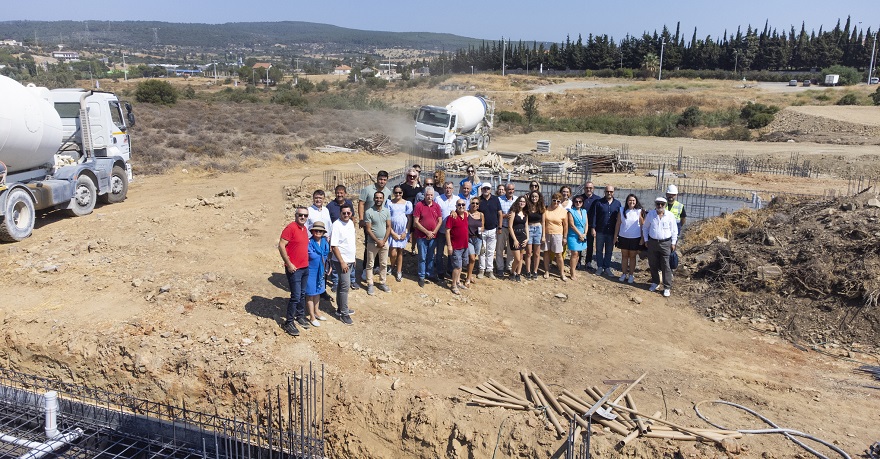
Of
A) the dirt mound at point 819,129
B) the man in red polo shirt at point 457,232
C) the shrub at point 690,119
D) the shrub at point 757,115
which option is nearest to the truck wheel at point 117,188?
the man in red polo shirt at point 457,232

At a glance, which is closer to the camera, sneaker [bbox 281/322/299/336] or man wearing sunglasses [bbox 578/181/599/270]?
sneaker [bbox 281/322/299/336]

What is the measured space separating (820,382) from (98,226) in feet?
40.9

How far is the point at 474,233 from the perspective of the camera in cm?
977

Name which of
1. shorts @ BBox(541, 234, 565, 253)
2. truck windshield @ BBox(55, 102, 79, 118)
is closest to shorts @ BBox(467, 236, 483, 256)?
shorts @ BBox(541, 234, 565, 253)

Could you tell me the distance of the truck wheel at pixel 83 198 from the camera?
1411 cm

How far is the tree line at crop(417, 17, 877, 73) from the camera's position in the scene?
73875 millimetres

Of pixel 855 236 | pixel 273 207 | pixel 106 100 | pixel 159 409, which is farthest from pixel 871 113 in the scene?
pixel 159 409

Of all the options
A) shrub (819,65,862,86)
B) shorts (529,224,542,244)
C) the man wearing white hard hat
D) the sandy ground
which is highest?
shrub (819,65,862,86)

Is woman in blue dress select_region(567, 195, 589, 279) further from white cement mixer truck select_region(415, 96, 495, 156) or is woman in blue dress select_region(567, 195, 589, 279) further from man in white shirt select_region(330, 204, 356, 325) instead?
white cement mixer truck select_region(415, 96, 495, 156)

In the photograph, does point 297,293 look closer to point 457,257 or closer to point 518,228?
point 457,257

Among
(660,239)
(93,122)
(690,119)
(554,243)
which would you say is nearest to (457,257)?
(554,243)

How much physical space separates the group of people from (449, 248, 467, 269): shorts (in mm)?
17

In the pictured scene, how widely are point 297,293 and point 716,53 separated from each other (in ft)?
262

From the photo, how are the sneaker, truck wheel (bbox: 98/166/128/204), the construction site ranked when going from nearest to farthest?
the construction site → the sneaker → truck wheel (bbox: 98/166/128/204)
